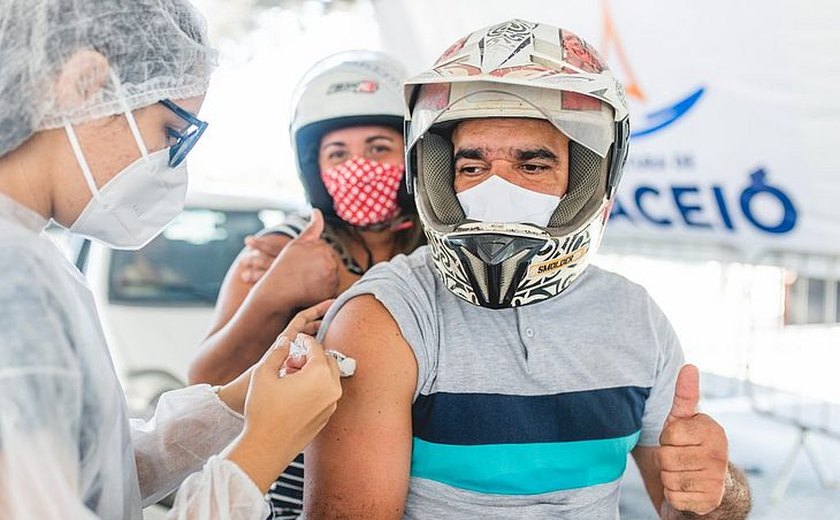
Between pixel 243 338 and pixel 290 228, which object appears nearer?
pixel 243 338

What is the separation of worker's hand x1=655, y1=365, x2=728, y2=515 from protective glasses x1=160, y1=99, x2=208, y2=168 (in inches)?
35.7

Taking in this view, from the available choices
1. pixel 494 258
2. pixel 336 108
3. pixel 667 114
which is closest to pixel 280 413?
pixel 494 258

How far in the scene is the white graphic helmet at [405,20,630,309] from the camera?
62.1 inches

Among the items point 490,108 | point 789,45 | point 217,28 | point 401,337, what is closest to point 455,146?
point 490,108

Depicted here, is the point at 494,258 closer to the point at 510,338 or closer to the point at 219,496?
the point at 510,338

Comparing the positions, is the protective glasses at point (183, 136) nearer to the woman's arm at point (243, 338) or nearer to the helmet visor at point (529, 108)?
the helmet visor at point (529, 108)

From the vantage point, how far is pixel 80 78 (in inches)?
49.5

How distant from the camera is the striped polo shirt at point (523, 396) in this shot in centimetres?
155

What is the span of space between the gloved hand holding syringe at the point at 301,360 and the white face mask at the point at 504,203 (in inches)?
14.2

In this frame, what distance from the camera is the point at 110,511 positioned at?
4.16 ft

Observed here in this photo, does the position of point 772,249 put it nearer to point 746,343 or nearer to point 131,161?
point 746,343

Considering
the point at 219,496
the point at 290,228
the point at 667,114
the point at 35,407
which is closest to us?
the point at 35,407

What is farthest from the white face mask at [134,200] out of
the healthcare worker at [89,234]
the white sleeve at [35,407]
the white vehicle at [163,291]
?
the white vehicle at [163,291]

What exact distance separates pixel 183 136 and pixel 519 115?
598 mm
